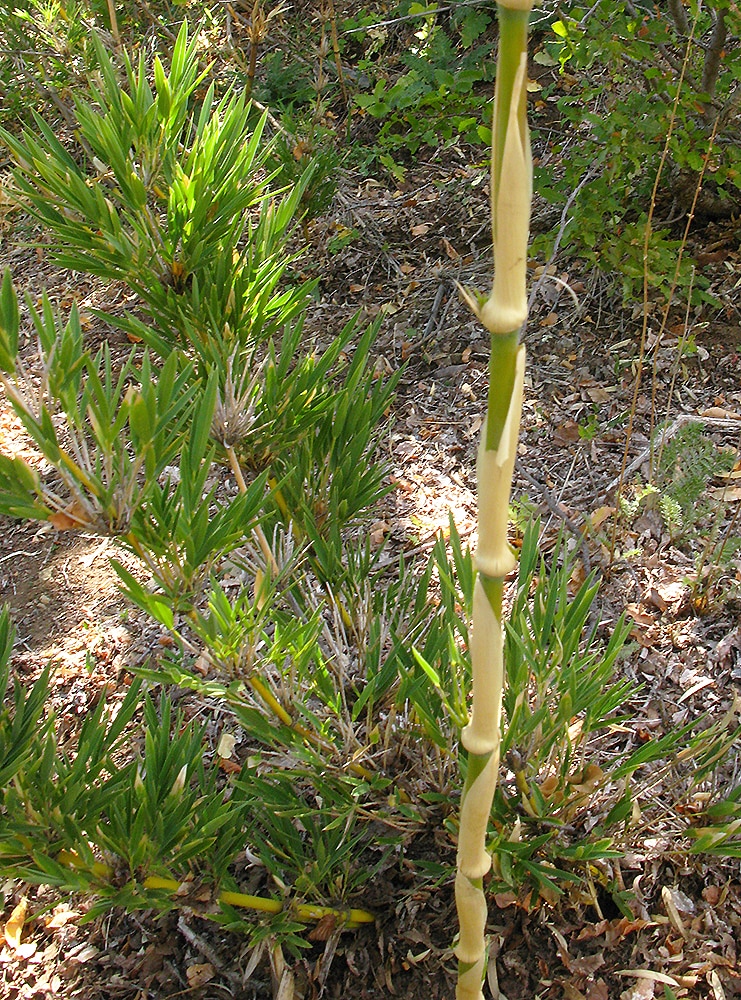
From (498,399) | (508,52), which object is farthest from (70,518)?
(508,52)

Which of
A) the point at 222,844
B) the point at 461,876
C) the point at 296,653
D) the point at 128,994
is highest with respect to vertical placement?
the point at 296,653

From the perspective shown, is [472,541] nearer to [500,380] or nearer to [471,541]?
[471,541]

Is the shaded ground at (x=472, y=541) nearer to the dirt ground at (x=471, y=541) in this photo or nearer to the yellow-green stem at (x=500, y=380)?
the dirt ground at (x=471, y=541)

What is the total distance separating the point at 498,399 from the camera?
0.55m

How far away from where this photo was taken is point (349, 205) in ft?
9.05

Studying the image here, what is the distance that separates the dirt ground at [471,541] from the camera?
3.99 ft

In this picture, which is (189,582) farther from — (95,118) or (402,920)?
(402,920)

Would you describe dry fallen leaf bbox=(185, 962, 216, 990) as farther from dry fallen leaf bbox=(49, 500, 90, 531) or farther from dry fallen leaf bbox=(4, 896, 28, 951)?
dry fallen leaf bbox=(49, 500, 90, 531)

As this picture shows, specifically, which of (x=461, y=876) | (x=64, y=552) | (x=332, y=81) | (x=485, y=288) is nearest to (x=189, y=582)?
(x=461, y=876)

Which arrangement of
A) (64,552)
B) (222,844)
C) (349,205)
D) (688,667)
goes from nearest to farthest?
(222,844) → (688,667) → (64,552) → (349,205)

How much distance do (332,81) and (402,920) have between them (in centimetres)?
301

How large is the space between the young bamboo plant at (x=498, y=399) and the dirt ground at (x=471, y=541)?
506 millimetres

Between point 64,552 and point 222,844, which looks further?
point 64,552

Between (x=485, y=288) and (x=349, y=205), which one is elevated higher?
(x=349, y=205)
